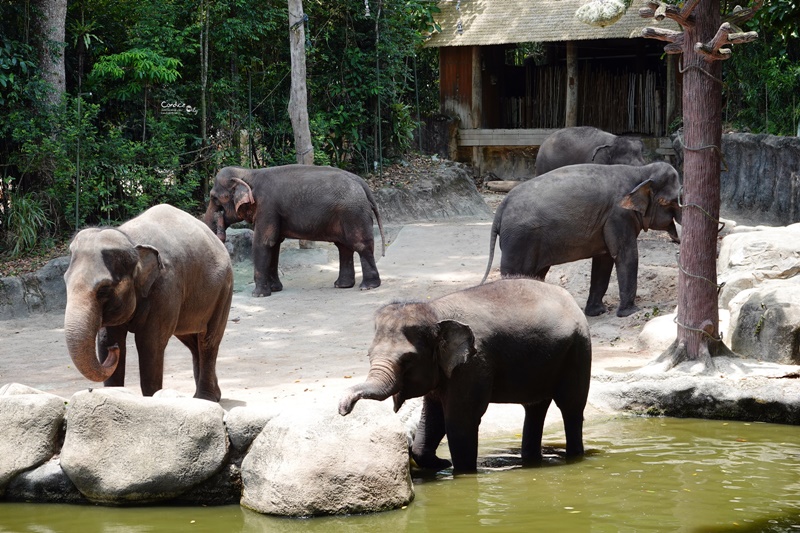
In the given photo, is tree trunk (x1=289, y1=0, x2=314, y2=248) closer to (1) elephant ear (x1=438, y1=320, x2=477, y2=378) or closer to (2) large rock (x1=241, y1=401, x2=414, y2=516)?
(1) elephant ear (x1=438, y1=320, x2=477, y2=378)

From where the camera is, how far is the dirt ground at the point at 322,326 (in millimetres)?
9352

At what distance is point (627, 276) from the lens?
11789 millimetres

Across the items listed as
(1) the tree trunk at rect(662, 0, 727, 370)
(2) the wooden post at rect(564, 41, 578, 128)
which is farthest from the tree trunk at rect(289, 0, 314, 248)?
(2) the wooden post at rect(564, 41, 578, 128)

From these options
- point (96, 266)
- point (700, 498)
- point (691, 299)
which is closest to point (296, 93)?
point (691, 299)

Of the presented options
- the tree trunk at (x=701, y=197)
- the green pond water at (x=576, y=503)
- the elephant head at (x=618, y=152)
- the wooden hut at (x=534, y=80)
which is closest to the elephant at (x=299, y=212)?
the elephant head at (x=618, y=152)

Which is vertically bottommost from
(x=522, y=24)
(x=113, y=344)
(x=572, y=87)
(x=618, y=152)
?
(x=113, y=344)

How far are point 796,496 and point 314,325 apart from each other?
681 cm

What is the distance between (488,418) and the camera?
316 inches

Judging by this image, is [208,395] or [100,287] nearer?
[100,287]

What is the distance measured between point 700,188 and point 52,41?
974 cm

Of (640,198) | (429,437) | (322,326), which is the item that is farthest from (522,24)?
(429,437)

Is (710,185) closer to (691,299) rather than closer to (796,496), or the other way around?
(691,299)

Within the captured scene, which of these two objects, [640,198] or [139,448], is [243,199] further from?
[139,448]

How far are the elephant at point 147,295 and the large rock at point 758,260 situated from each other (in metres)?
5.14
